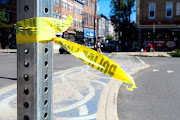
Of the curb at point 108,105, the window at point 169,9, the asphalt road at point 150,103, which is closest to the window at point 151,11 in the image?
the window at point 169,9

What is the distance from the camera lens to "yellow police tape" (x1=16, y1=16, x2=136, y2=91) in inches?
40.1

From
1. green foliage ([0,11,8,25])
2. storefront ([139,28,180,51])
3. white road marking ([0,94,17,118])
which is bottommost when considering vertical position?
white road marking ([0,94,17,118])

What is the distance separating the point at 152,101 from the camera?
567 centimetres

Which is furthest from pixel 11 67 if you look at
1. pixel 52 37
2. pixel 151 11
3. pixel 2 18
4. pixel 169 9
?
pixel 169 9

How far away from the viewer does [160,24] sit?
1244 inches

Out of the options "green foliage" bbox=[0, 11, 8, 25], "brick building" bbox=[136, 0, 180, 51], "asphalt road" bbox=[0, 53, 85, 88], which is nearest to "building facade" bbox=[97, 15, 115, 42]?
"brick building" bbox=[136, 0, 180, 51]

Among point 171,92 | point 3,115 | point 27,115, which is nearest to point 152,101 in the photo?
point 171,92

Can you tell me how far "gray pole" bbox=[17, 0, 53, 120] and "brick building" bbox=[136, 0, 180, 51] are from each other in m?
31.8

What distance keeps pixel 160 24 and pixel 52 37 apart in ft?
107

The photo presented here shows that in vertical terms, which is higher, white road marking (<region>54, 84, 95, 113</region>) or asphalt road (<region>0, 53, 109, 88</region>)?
asphalt road (<region>0, 53, 109, 88</region>)

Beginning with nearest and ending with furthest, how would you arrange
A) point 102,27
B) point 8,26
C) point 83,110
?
1. point 83,110
2. point 8,26
3. point 102,27

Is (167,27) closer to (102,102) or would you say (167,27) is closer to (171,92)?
(171,92)

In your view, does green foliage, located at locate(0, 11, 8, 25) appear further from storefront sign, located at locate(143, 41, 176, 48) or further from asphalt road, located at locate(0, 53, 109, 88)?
storefront sign, located at locate(143, 41, 176, 48)

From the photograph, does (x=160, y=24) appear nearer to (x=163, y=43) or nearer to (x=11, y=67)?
(x=163, y=43)
